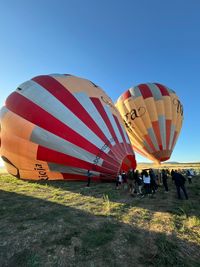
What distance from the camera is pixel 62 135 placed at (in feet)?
44.3

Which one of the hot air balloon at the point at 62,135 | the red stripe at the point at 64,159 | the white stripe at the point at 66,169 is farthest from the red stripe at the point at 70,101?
the white stripe at the point at 66,169

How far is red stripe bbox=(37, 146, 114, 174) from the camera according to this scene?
1334 cm

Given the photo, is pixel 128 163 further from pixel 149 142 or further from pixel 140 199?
pixel 149 142

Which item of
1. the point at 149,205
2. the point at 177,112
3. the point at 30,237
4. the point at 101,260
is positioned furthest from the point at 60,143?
the point at 177,112

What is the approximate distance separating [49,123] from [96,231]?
8746mm

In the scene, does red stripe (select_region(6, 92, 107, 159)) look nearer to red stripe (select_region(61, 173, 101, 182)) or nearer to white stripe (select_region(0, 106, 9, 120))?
white stripe (select_region(0, 106, 9, 120))

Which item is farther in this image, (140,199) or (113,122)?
(113,122)

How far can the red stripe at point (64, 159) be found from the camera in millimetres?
13336

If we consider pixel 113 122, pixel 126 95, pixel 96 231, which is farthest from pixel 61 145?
pixel 126 95

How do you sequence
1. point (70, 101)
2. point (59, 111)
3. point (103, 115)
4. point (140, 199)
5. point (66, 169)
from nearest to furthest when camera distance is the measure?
point (140, 199), point (66, 169), point (59, 111), point (70, 101), point (103, 115)

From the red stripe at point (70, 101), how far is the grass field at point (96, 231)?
480cm

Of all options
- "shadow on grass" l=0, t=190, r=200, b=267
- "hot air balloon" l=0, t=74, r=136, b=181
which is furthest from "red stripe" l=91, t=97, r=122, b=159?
"shadow on grass" l=0, t=190, r=200, b=267

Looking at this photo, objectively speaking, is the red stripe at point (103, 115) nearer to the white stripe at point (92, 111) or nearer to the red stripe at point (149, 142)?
the white stripe at point (92, 111)

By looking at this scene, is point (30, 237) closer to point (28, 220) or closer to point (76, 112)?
point (28, 220)
